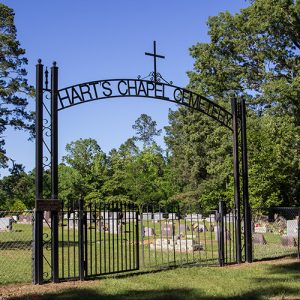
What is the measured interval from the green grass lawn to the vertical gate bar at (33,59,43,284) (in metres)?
0.44

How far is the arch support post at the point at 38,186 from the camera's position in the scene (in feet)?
33.7

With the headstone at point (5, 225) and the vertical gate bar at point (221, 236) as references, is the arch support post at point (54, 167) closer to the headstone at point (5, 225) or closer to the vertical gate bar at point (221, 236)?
the vertical gate bar at point (221, 236)

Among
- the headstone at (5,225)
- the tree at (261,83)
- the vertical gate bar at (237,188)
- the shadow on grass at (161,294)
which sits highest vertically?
the tree at (261,83)

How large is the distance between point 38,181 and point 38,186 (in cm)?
11

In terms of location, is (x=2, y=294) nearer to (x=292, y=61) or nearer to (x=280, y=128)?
(x=280, y=128)

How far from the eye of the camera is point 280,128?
29.6 metres

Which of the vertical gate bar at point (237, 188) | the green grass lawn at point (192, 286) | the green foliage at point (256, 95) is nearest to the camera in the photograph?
the green grass lawn at point (192, 286)

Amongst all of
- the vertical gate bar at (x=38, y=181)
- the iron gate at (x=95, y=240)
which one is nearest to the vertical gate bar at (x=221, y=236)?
the iron gate at (x=95, y=240)

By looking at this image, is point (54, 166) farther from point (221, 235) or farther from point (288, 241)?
point (288, 241)

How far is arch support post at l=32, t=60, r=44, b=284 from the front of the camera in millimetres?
10281

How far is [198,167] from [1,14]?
3205 cm

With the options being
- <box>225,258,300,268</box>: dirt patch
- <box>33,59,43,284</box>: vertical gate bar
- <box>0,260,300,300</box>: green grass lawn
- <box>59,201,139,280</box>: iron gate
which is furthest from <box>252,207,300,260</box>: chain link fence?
<box>33,59,43,284</box>: vertical gate bar

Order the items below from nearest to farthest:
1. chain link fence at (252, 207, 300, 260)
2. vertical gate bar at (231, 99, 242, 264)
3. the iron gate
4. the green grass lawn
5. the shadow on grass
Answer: the shadow on grass, the green grass lawn, the iron gate, vertical gate bar at (231, 99, 242, 264), chain link fence at (252, 207, 300, 260)

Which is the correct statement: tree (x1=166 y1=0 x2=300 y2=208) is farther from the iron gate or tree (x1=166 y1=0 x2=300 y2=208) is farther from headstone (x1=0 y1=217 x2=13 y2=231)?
the iron gate
